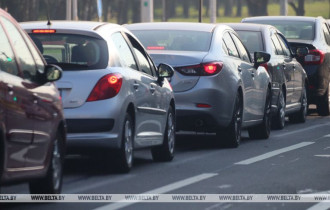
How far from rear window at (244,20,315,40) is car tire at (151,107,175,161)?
8.99m

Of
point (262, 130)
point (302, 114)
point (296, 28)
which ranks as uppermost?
point (296, 28)

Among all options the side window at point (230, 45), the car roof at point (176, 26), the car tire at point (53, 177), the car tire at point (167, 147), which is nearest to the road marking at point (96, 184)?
the car tire at point (53, 177)

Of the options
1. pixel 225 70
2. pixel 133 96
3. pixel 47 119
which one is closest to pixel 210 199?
pixel 47 119

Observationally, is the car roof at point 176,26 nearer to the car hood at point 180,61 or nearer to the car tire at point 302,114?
the car hood at point 180,61

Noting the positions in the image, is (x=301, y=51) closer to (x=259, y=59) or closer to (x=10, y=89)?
(x=259, y=59)

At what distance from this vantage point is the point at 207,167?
468 inches

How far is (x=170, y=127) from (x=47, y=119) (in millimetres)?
4474

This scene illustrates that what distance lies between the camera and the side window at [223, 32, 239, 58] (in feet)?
48.5

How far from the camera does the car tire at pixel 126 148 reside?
10.9m

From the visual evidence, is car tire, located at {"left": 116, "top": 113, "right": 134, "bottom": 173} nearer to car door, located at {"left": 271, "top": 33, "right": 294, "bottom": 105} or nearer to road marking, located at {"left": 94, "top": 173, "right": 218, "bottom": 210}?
road marking, located at {"left": 94, "top": 173, "right": 218, "bottom": 210}

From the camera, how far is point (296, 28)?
854 inches

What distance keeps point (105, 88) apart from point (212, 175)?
4.46ft

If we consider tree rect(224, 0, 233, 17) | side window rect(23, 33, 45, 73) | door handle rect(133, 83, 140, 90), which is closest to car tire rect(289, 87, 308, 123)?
door handle rect(133, 83, 140, 90)

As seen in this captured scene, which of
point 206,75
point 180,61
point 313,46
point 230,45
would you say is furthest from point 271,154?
point 313,46
